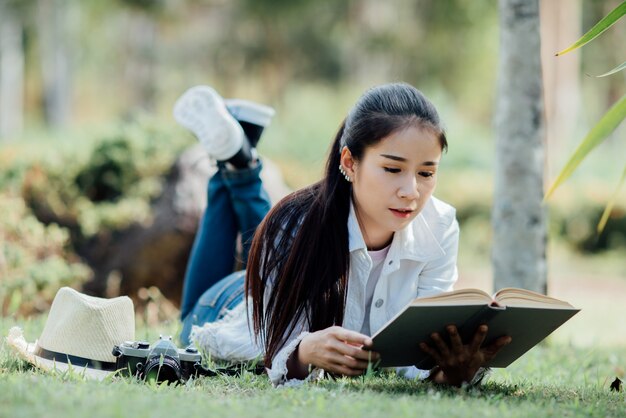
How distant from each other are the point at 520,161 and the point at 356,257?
1.93 meters

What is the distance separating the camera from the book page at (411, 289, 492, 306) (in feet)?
7.46

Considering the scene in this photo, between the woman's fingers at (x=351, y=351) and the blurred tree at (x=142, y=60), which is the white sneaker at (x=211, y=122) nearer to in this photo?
the woman's fingers at (x=351, y=351)

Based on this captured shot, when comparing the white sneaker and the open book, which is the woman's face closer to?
the open book

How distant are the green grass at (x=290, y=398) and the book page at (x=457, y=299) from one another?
0.27m

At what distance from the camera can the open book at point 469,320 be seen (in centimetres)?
232

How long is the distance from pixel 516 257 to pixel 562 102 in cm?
1116

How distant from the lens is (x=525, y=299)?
2479mm

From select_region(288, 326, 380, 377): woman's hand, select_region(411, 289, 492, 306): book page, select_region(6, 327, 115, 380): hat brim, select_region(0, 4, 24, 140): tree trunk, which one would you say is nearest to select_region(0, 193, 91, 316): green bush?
select_region(6, 327, 115, 380): hat brim

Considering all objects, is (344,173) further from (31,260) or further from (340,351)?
(31,260)

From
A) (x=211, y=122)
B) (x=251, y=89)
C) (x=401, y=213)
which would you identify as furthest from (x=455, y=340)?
(x=251, y=89)

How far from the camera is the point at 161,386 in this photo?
2492mm

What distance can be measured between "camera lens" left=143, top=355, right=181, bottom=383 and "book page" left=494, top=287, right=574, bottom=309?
1.05 metres

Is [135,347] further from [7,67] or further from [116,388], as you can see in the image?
[7,67]

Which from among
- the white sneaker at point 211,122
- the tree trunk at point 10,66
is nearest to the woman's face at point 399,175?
the white sneaker at point 211,122
